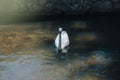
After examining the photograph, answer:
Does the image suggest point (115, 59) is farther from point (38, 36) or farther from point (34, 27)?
point (34, 27)

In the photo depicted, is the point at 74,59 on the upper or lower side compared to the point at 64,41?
lower

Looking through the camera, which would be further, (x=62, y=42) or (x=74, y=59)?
(x=62, y=42)

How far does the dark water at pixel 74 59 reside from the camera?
2419 cm

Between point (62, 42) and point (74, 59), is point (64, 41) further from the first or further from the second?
point (74, 59)

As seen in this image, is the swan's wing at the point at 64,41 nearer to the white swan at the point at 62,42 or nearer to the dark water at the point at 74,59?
the white swan at the point at 62,42

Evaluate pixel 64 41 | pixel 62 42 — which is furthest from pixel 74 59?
pixel 64 41

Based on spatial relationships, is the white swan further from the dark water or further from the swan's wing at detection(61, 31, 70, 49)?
the dark water

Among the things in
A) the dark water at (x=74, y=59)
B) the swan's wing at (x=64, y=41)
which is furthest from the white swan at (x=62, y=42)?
the dark water at (x=74, y=59)

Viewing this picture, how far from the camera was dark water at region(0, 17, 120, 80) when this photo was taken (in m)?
24.2

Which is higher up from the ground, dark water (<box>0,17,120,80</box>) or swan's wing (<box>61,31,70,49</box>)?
swan's wing (<box>61,31,70,49</box>)

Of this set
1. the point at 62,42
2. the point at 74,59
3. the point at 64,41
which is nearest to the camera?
the point at 74,59

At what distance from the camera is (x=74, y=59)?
2673cm

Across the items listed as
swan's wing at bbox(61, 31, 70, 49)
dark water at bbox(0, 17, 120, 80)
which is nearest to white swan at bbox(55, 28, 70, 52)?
swan's wing at bbox(61, 31, 70, 49)

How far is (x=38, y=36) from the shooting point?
105 feet
